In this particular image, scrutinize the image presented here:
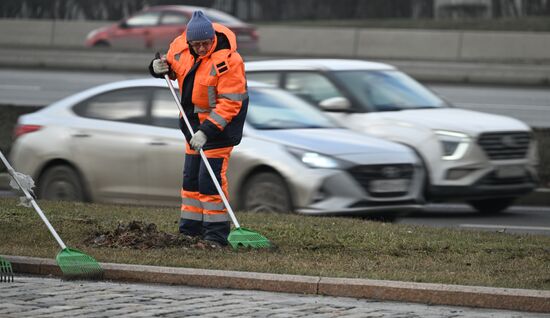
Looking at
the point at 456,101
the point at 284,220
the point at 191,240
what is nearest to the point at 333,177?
the point at 284,220

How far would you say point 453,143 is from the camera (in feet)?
45.3

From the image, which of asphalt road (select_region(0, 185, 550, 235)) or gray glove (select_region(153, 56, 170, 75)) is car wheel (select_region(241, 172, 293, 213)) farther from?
gray glove (select_region(153, 56, 170, 75))

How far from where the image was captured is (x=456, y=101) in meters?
25.3

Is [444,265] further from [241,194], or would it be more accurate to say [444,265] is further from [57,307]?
[241,194]

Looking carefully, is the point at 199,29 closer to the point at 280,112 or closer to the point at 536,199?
the point at 280,112

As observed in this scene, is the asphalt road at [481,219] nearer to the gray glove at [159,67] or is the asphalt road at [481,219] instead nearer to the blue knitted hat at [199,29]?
the gray glove at [159,67]

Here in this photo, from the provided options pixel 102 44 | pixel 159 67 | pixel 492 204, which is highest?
pixel 159 67

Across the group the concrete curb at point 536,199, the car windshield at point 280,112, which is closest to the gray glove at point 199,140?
the car windshield at point 280,112

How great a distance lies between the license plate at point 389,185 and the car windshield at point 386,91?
6.62ft

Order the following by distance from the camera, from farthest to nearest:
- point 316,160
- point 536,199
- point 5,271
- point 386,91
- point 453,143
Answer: point 536,199 < point 386,91 < point 453,143 < point 316,160 < point 5,271

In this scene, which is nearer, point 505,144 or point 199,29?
point 199,29

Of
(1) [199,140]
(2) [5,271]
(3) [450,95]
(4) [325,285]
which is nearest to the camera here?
(4) [325,285]

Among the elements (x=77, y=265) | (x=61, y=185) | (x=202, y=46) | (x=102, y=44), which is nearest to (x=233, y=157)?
(x=61, y=185)

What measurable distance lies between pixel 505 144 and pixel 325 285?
6.43m
